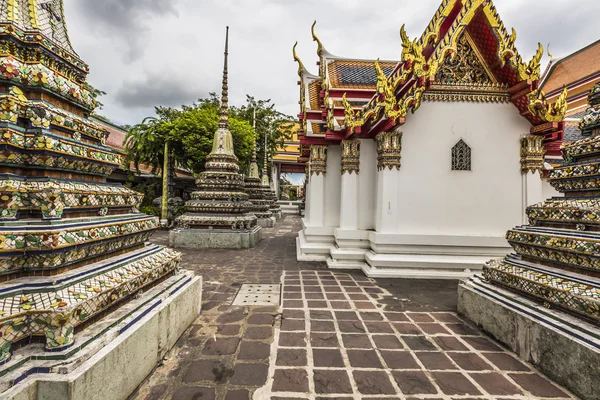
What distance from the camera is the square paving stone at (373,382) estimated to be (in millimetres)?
2383

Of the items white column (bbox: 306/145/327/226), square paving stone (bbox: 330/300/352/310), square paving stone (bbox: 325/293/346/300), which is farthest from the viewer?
white column (bbox: 306/145/327/226)

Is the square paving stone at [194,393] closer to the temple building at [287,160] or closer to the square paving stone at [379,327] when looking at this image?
the square paving stone at [379,327]

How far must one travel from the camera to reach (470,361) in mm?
2848

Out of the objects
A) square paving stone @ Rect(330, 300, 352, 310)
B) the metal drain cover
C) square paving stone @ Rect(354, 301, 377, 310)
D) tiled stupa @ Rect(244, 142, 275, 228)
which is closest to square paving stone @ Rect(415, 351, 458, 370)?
square paving stone @ Rect(354, 301, 377, 310)

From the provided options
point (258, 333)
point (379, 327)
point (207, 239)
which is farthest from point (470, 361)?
point (207, 239)

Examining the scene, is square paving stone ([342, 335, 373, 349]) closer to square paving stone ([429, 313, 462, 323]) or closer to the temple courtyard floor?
the temple courtyard floor

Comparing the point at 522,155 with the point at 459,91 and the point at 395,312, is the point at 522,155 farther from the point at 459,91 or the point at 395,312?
the point at 395,312

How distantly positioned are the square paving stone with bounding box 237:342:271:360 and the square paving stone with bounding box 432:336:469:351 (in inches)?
75.6

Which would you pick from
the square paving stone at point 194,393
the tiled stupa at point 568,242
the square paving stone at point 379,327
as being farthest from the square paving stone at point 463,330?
the square paving stone at point 194,393

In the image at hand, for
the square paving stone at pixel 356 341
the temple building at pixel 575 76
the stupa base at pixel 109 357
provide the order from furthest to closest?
1. the temple building at pixel 575 76
2. the square paving stone at pixel 356 341
3. the stupa base at pixel 109 357

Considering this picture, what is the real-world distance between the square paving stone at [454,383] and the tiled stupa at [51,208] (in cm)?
273

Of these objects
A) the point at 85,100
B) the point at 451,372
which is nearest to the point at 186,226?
the point at 85,100

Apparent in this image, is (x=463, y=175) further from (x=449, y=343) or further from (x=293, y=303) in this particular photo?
A: (x=293, y=303)

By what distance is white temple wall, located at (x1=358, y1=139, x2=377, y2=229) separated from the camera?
273 inches
